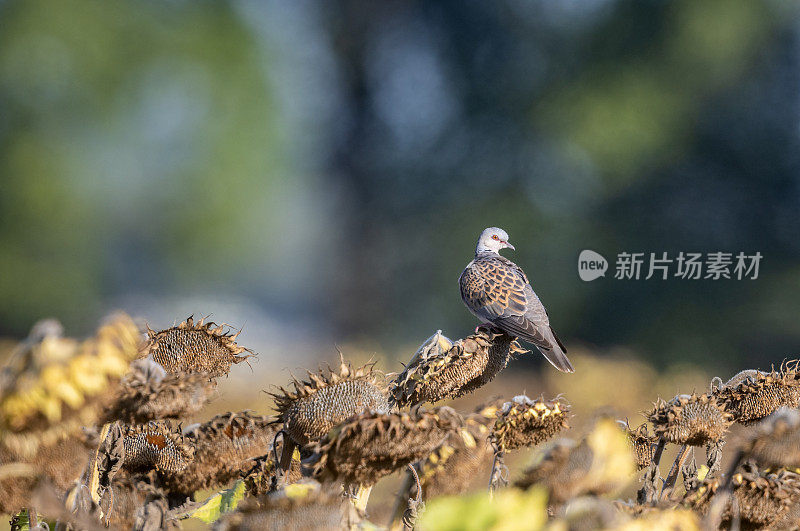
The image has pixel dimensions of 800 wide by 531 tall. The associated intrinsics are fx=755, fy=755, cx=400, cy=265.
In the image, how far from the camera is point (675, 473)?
120 cm

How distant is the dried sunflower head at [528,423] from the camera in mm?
1028

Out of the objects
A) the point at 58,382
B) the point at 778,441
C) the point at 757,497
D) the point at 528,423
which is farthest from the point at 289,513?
the point at 528,423

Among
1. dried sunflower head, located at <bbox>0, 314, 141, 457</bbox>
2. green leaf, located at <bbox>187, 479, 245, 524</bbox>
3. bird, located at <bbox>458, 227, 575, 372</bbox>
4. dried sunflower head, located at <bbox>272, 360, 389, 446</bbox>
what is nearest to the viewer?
dried sunflower head, located at <bbox>0, 314, 141, 457</bbox>

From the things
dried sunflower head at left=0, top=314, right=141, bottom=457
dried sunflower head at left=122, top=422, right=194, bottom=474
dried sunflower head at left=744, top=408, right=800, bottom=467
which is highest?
dried sunflower head at left=744, top=408, right=800, bottom=467

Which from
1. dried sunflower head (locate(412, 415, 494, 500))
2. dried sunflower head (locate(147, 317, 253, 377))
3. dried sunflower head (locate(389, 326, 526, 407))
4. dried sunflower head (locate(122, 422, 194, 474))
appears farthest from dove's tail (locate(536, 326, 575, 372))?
dried sunflower head (locate(412, 415, 494, 500))

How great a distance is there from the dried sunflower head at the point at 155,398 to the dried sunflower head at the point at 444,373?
0.41 metres

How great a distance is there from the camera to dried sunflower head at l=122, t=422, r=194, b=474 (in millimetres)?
916

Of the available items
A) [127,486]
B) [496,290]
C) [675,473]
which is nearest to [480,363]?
[675,473]

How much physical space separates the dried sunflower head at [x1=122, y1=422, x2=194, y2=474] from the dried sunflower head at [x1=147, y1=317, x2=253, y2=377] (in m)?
0.08

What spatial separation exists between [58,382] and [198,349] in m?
0.61

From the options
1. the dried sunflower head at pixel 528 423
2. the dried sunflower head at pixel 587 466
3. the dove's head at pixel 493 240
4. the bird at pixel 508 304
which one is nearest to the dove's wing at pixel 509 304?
the bird at pixel 508 304

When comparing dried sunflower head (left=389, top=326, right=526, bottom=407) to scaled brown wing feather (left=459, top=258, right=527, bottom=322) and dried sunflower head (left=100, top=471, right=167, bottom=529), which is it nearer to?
dried sunflower head (left=100, top=471, right=167, bottom=529)

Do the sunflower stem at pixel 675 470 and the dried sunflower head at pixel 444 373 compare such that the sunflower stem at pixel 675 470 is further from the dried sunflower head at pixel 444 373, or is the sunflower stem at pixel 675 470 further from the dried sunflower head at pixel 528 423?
the dried sunflower head at pixel 444 373

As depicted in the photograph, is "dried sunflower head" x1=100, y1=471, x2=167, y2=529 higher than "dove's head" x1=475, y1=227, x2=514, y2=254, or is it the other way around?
"dove's head" x1=475, y1=227, x2=514, y2=254
